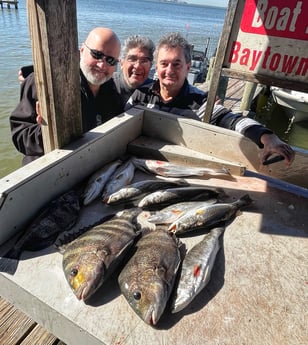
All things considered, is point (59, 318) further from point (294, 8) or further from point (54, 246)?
point (294, 8)

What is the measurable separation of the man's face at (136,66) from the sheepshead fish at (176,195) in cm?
268

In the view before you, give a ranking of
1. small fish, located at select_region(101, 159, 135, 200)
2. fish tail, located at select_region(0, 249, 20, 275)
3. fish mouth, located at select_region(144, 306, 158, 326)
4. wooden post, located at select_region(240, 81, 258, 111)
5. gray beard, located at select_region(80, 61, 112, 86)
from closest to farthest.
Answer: fish mouth, located at select_region(144, 306, 158, 326) → fish tail, located at select_region(0, 249, 20, 275) → small fish, located at select_region(101, 159, 135, 200) → gray beard, located at select_region(80, 61, 112, 86) → wooden post, located at select_region(240, 81, 258, 111)

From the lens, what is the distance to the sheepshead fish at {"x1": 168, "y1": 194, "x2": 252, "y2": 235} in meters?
2.35

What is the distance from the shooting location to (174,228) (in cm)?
234

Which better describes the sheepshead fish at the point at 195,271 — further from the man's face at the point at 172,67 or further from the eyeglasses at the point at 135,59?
the eyeglasses at the point at 135,59

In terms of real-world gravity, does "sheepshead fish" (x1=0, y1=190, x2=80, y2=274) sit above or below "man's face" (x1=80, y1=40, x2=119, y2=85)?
below

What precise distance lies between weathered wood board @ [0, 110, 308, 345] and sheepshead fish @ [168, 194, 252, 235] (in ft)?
0.28

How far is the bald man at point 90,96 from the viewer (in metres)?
3.28

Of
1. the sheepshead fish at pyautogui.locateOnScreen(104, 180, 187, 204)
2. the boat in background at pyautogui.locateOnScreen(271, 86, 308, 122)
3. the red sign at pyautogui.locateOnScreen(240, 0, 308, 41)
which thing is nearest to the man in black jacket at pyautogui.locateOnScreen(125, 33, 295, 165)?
the red sign at pyautogui.locateOnScreen(240, 0, 308, 41)

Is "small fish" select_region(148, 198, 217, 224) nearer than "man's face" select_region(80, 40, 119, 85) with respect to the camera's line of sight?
Yes

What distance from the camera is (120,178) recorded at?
9.61ft

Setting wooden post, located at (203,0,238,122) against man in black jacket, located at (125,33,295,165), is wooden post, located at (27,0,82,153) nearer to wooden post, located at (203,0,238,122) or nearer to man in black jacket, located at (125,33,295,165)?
man in black jacket, located at (125,33,295,165)

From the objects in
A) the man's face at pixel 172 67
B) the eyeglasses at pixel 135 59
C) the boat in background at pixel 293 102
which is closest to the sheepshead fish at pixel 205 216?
the man's face at pixel 172 67

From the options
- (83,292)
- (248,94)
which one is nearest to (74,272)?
(83,292)
